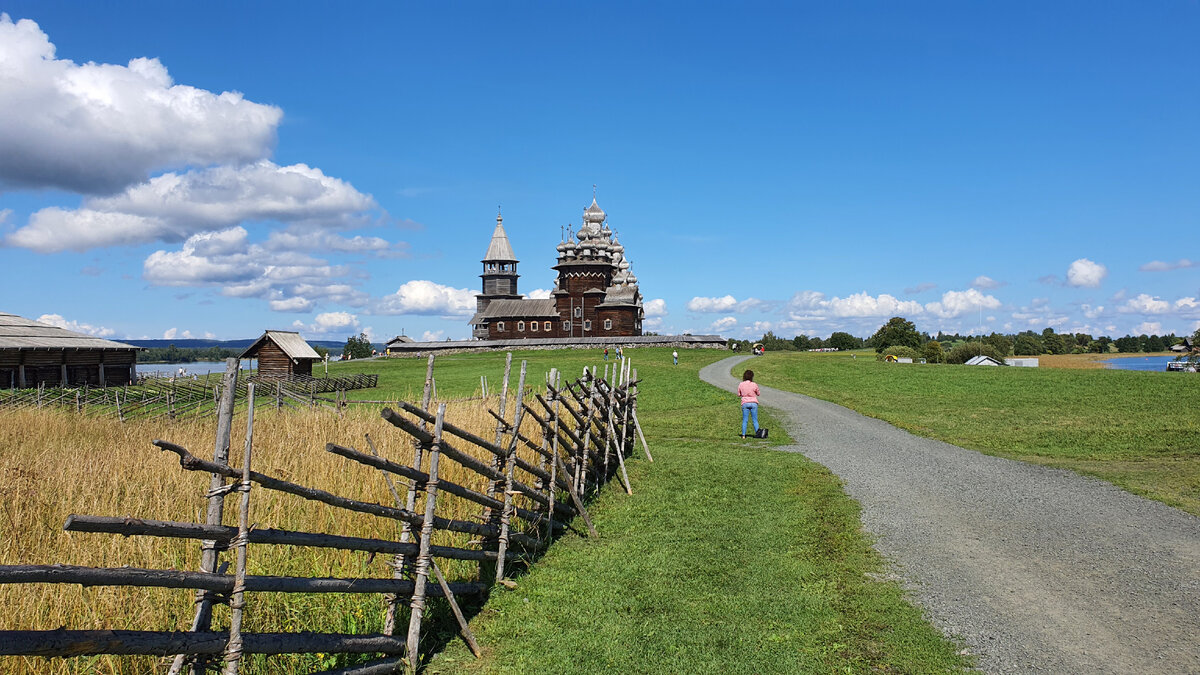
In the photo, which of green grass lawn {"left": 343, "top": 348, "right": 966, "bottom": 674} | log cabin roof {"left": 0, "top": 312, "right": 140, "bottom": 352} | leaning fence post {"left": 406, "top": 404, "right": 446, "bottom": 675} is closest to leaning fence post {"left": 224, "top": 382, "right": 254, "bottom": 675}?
leaning fence post {"left": 406, "top": 404, "right": 446, "bottom": 675}

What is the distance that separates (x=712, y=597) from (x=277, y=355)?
4099cm

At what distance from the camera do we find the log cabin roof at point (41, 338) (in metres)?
33.2

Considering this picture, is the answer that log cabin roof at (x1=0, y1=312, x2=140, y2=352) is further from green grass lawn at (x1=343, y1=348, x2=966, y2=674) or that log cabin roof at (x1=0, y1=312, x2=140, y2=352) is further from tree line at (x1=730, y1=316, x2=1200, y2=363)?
tree line at (x1=730, y1=316, x2=1200, y2=363)

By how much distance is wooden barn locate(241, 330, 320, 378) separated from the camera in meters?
42.6

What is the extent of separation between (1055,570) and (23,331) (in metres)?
42.7

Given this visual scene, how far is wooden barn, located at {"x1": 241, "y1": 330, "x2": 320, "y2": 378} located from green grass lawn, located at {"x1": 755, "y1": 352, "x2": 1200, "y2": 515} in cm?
2691

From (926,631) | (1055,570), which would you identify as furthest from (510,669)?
(1055,570)

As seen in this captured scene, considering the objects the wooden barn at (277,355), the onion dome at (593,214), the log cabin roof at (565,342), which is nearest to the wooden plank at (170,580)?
the wooden barn at (277,355)

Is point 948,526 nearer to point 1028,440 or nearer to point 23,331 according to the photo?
point 1028,440

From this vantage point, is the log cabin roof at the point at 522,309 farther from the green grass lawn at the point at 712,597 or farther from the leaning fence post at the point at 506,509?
the leaning fence post at the point at 506,509

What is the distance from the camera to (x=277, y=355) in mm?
43031

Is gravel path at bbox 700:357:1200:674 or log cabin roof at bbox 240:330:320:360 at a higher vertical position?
log cabin roof at bbox 240:330:320:360

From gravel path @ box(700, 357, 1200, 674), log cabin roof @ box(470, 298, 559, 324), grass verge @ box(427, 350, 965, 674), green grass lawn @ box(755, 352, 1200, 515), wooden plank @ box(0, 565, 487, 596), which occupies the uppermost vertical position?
log cabin roof @ box(470, 298, 559, 324)

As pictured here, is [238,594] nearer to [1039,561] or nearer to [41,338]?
[1039,561]
